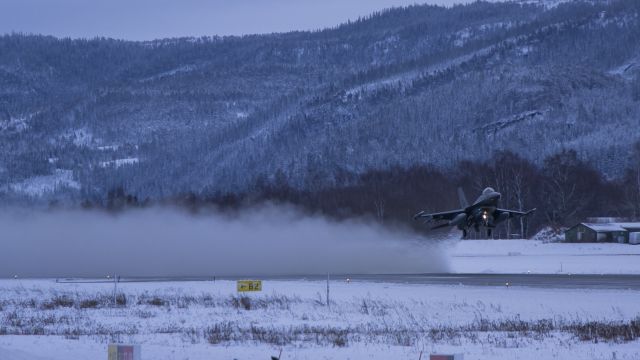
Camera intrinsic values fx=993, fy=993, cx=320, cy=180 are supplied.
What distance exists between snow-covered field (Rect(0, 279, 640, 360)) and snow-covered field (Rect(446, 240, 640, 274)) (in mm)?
21648

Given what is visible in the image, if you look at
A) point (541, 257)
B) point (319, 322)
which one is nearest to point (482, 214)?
point (319, 322)

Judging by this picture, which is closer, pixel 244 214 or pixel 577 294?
pixel 577 294

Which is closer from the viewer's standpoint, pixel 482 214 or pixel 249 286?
pixel 249 286

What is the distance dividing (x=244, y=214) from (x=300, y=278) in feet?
76.4

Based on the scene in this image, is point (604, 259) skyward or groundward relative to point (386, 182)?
groundward

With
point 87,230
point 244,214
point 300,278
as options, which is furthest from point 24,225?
point 300,278

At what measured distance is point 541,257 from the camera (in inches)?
3593

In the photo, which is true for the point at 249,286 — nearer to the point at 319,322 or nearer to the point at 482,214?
the point at 319,322

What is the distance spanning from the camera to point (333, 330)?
35812 millimetres

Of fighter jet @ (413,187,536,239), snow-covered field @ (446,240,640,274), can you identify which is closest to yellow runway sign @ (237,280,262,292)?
fighter jet @ (413,187,536,239)

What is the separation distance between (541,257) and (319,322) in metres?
55.5

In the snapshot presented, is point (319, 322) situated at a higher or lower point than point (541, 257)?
higher

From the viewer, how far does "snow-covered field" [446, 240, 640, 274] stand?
3007 inches

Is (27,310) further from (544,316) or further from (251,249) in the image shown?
(251,249)
